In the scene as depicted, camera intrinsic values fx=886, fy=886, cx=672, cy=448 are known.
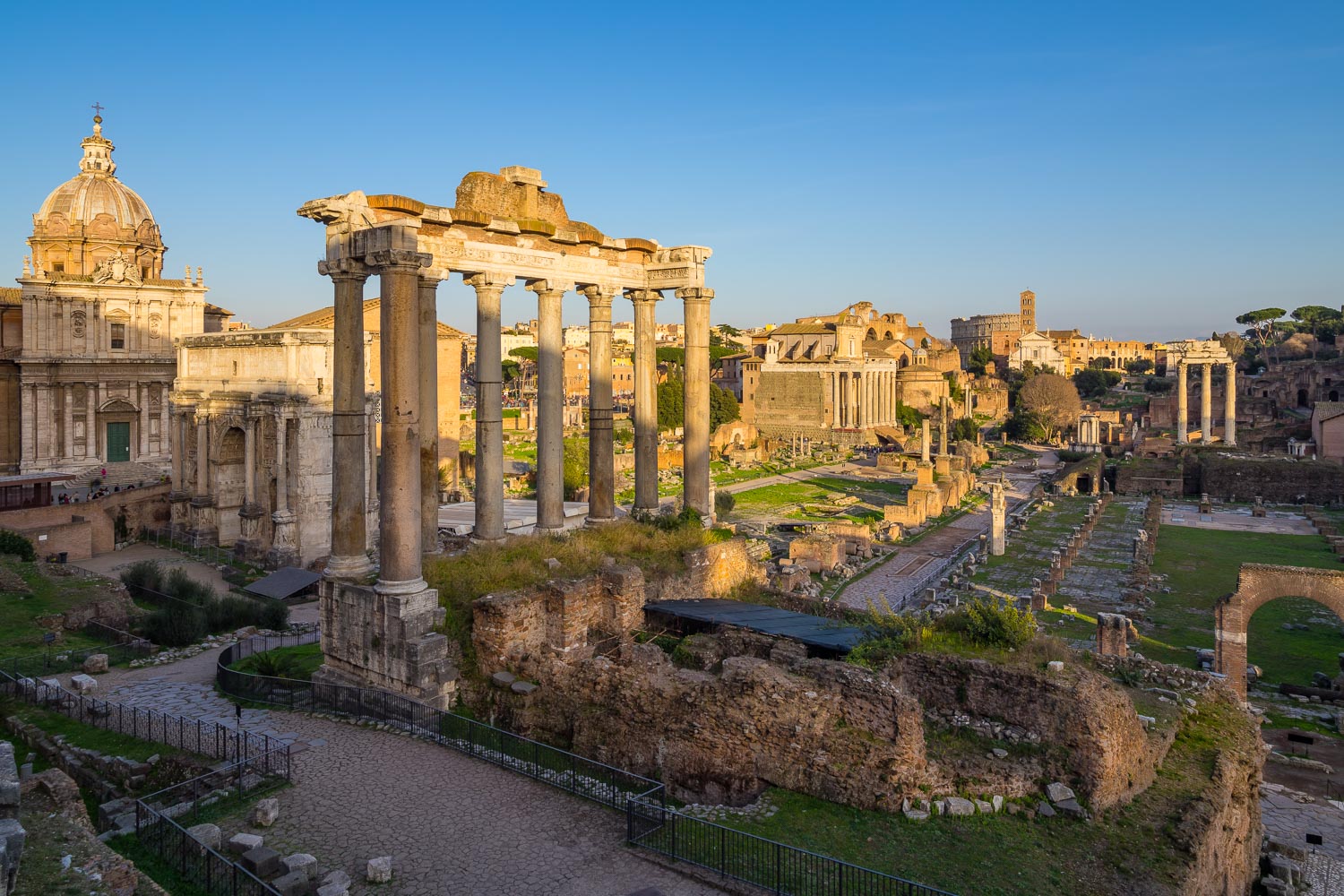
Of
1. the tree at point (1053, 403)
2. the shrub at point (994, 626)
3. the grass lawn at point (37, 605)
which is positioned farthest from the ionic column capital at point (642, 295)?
the tree at point (1053, 403)

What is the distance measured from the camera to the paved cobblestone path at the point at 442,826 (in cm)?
815

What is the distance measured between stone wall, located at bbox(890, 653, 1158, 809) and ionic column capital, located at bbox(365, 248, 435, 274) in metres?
8.29

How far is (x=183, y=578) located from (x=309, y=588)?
3546mm

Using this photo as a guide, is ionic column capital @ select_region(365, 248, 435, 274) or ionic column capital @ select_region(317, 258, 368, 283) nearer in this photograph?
ionic column capital @ select_region(365, 248, 435, 274)

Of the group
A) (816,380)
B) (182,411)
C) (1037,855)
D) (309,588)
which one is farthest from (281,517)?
(816,380)

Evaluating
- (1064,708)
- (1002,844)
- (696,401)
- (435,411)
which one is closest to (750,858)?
(1002,844)

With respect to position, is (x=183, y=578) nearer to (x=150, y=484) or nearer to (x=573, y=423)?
(x=150, y=484)

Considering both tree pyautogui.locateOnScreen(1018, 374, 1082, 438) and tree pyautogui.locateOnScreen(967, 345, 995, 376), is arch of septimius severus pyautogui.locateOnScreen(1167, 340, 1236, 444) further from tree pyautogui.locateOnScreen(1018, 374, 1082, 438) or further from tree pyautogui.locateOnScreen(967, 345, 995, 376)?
tree pyautogui.locateOnScreen(967, 345, 995, 376)

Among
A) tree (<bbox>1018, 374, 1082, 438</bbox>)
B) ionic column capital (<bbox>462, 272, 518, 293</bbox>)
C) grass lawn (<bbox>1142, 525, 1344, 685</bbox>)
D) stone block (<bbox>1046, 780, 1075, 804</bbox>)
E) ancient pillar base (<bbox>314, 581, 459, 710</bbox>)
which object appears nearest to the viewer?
stone block (<bbox>1046, 780, 1075, 804</bbox>)

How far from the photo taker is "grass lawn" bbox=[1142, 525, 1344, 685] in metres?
21.5

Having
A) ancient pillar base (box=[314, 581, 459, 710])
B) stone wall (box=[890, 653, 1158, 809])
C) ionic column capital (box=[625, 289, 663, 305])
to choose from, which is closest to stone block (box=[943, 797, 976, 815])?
stone wall (box=[890, 653, 1158, 809])

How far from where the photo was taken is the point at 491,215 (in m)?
15.5

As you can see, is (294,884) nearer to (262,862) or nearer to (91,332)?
(262,862)

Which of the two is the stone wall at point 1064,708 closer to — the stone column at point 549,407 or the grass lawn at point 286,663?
the stone column at point 549,407
